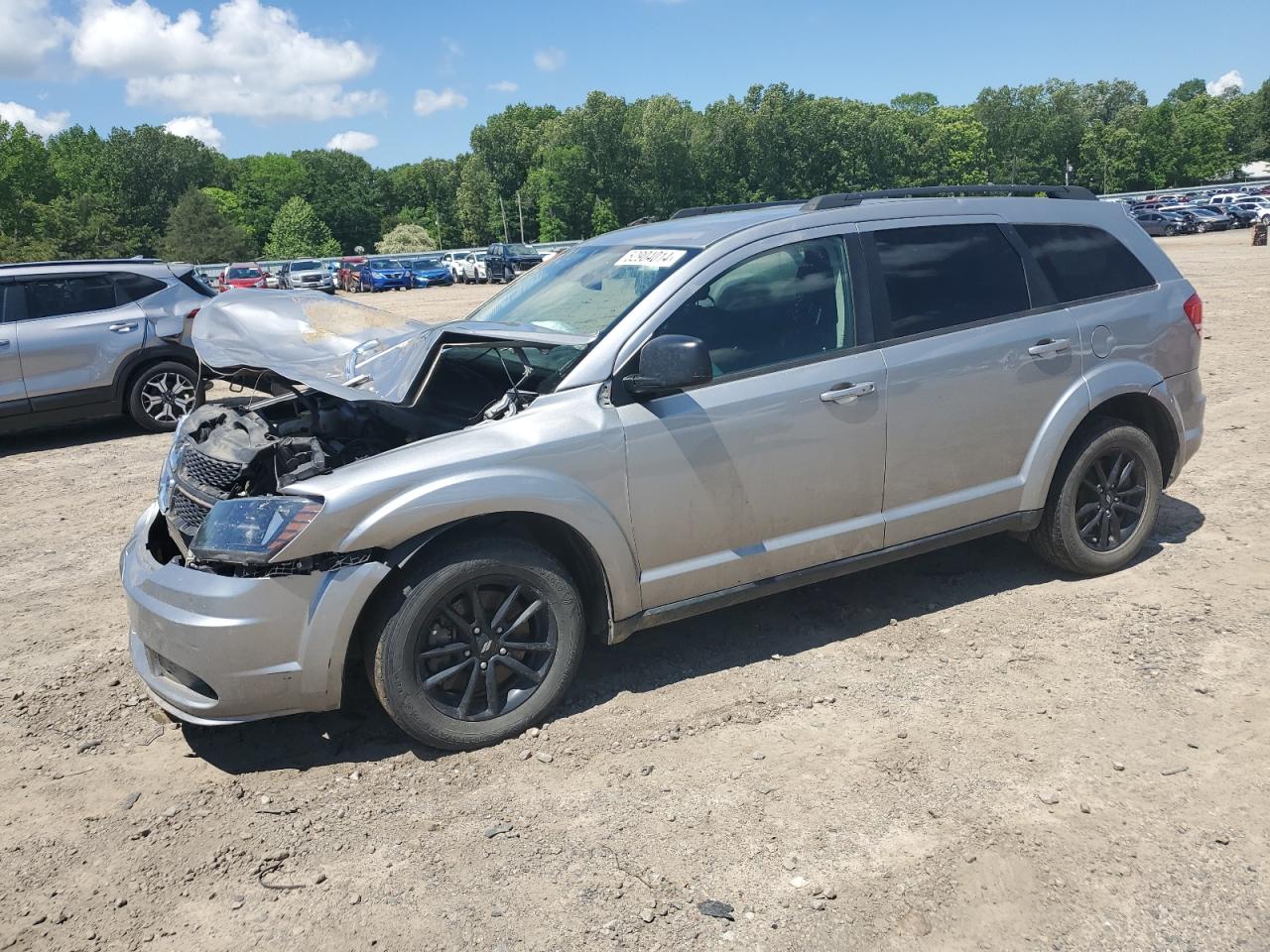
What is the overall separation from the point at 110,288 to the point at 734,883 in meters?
9.29

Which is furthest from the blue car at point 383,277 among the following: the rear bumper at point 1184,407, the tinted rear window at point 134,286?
the rear bumper at point 1184,407

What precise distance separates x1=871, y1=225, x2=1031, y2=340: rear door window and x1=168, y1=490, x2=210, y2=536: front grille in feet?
9.39

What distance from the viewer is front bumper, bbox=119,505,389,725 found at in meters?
3.49

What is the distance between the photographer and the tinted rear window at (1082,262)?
4949 mm

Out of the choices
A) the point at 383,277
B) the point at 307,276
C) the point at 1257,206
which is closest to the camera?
the point at 307,276

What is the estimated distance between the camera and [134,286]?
1012 centimetres

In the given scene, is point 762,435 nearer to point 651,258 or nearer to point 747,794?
point 651,258

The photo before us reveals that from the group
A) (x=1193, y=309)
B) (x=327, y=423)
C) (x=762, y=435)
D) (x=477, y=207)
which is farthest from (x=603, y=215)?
(x=762, y=435)

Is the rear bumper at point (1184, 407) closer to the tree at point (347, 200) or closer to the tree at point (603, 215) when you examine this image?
the tree at point (603, 215)

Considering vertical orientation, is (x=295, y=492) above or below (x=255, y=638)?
above

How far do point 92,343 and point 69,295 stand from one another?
23.2 inches

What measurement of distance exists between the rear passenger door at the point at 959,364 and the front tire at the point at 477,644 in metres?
1.59

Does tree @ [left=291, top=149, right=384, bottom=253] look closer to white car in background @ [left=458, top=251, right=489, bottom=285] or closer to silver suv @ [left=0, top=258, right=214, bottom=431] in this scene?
white car in background @ [left=458, top=251, right=489, bottom=285]

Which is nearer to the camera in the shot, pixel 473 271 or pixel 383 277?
pixel 383 277
